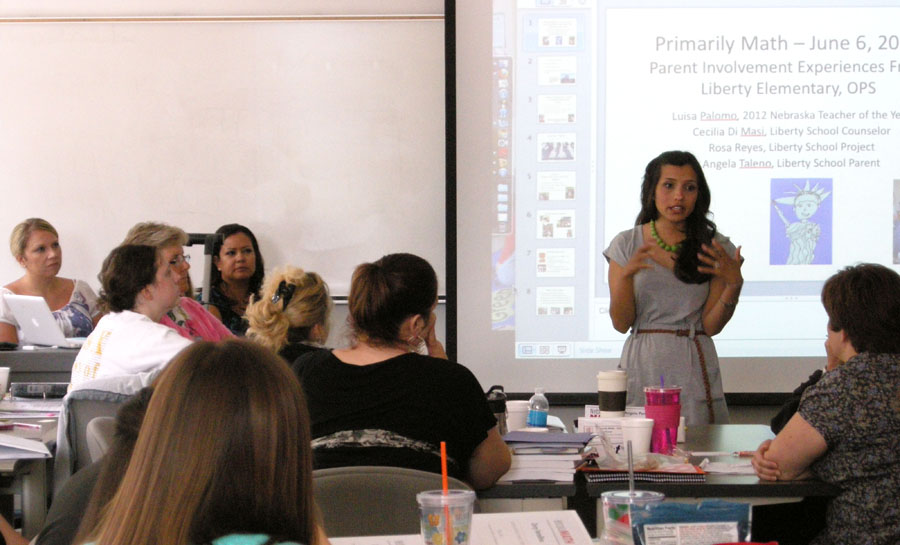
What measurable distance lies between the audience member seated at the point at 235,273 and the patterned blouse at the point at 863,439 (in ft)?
9.38

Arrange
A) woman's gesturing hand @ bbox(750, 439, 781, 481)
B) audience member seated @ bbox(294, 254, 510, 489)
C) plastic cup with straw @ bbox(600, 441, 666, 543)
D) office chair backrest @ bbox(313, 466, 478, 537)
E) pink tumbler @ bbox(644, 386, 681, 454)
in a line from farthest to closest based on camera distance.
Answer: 1. pink tumbler @ bbox(644, 386, 681, 454)
2. woman's gesturing hand @ bbox(750, 439, 781, 481)
3. audience member seated @ bbox(294, 254, 510, 489)
4. office chair backrest @ bbox(313, 466, 478, 537)
5. plastic cup with straw @ bbox(600, 441, 666, 543)

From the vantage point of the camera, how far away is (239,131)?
4613 mm

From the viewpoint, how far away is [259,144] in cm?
461

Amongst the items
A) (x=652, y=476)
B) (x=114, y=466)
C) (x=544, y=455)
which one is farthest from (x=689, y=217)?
Result: (x=114, y=466)

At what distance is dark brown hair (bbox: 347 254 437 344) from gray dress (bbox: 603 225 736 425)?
47.2 inches

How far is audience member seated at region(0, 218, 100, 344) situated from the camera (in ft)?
14.4

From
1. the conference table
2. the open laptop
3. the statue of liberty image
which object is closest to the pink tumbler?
the conference table

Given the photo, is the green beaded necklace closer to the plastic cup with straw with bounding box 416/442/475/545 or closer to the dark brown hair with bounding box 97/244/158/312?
the dark brown hair with bounding box 97/244/158/312

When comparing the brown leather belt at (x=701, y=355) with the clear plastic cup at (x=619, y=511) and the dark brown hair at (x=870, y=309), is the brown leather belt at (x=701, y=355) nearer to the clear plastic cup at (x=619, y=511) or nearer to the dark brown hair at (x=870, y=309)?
the dark brown hair at (x=870, y=309)

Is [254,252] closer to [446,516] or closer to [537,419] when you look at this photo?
[537,419]

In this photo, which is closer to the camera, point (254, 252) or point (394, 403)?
point (394, 403)

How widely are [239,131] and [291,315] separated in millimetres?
1797

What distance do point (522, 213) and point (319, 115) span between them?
113 centimetres

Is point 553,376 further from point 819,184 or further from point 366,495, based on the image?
point 366,495
